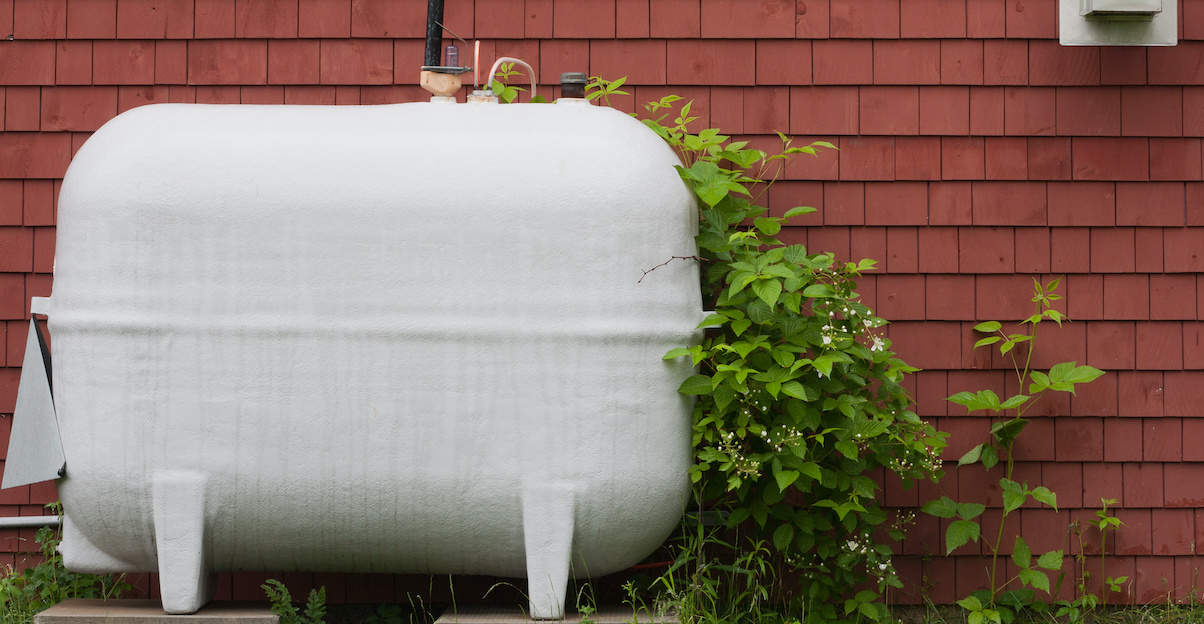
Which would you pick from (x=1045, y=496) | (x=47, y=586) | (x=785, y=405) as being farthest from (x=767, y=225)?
(x=47, y=586)

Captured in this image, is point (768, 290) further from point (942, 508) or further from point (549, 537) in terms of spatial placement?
point (942, 508)

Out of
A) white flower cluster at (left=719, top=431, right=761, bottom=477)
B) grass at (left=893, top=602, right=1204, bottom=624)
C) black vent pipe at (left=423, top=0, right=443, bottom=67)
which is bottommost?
grass at (left=893, top=602, right=1204, bottom=624)

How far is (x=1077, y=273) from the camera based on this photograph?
3.35 m

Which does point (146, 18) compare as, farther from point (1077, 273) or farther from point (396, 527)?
point (1077, 273)

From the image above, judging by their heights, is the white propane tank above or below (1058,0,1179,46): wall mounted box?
below

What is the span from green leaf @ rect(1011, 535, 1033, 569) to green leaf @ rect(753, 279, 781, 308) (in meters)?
1.25

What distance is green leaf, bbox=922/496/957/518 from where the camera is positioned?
126 inches

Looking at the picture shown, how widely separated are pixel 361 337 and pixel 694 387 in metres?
0.88

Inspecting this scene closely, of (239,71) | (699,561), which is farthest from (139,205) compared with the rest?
(699,561)

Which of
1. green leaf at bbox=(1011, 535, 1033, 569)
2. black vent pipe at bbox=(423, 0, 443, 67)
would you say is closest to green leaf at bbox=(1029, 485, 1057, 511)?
green leaf at bbox=(1011, 535, 1033, 569)

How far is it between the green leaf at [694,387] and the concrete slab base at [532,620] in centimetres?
60

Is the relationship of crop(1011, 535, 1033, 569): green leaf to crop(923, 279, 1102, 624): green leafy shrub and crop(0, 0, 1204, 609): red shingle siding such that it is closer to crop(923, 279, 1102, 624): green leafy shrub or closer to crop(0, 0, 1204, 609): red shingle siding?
crop(923, 279, 1102, 624): green leafy shrub

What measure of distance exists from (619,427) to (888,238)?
1.29m

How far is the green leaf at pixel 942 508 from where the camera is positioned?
3.19m
